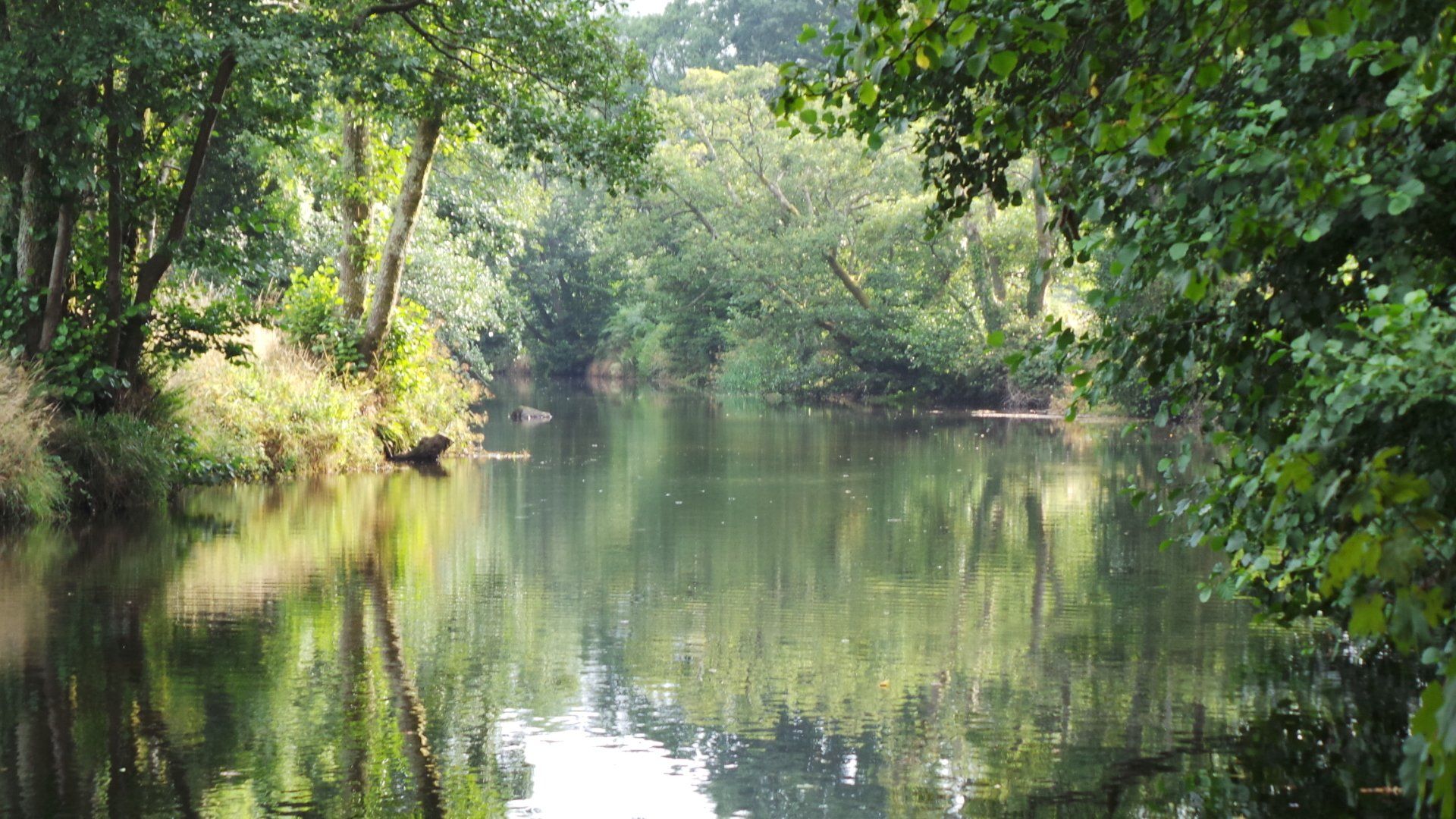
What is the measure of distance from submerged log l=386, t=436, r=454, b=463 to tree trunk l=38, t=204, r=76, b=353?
277 inches

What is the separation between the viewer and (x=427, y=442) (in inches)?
829

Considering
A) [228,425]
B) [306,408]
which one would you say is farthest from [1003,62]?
[306,408]

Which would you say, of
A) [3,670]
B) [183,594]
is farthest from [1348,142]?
[183,594]

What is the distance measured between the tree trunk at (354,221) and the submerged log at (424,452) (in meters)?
Result: 1.95

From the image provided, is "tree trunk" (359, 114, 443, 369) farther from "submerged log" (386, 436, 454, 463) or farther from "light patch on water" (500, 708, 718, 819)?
"light patch on water" (500, 708, 718, 819)

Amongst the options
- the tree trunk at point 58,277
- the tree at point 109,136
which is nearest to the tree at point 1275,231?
the tree at point 109,136

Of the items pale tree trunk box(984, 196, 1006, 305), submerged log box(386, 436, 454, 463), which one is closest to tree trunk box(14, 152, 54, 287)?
submerged log box(386, 436, 454, 463)

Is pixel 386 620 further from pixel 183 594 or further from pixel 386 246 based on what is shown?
pixel 386 246

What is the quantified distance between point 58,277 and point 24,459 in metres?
2.05

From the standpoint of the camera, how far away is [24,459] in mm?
12539

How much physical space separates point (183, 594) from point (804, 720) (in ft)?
16.2

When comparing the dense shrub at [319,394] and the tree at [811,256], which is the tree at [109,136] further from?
the tree at [811,256]

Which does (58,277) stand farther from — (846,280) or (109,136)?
(846,280)

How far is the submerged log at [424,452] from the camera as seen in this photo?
2092 cm
